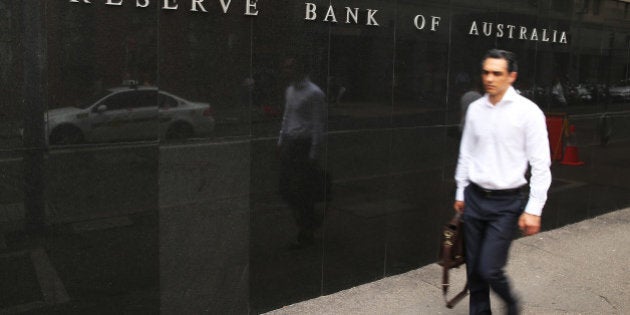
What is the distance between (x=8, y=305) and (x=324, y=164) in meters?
2.40

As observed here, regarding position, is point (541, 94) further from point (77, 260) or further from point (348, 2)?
point (77, 260)

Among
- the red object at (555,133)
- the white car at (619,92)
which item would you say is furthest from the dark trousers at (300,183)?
the white car at (619,92)

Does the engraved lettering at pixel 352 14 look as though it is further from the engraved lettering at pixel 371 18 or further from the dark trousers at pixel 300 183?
the dark trousers at pixel 300 183

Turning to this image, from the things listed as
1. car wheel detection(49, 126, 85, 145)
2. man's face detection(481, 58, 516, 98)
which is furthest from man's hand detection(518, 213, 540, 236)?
car wheel detection(49, 126, 85, 145)

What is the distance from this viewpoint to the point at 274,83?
15.2 feet

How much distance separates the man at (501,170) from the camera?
3.80 m

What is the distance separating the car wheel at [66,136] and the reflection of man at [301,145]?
148 centimetres

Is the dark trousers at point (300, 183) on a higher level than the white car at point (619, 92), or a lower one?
lower

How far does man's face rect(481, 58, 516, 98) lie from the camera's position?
382 cm

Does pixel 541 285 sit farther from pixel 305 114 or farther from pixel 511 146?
pixel 305 114

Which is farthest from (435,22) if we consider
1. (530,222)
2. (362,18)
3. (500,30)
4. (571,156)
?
(571,156)

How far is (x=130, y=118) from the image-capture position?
13.1 feet

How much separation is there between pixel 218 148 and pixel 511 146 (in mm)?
1917

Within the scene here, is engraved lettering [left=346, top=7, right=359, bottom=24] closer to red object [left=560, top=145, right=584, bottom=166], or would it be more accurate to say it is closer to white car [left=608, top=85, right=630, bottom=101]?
red object [left=560, top=145, right=584, bottom=166]
